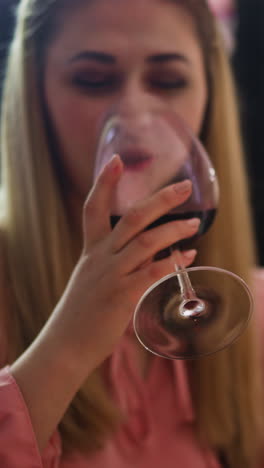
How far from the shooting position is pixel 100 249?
1.30 feet

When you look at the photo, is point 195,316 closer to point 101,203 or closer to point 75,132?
point 101,203

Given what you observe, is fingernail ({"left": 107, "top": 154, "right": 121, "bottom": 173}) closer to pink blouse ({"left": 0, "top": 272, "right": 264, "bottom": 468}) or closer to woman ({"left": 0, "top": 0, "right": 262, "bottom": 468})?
woman ({"left": 0, "top": 0, "right": 262, "bottom": 468})

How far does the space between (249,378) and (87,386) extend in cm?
26

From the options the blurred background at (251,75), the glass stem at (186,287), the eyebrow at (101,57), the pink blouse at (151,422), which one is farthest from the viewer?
the blurred background at (251,75)

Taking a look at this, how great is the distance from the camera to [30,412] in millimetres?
391

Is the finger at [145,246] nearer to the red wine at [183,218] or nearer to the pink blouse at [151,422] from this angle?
the red wine at [183,218]

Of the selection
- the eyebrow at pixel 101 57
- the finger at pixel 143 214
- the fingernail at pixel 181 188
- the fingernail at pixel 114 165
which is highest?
the eyebrow at pixel 101 57

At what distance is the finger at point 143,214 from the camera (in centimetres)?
38

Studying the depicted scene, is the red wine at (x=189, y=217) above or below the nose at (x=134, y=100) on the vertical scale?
below

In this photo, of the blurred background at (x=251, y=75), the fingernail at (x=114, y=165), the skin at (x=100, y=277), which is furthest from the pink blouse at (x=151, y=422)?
the blurred background at (x=251, y=75)

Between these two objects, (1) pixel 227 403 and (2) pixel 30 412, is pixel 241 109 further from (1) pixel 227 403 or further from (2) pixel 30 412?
(2) pixel 30 412

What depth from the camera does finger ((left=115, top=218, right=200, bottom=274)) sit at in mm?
385

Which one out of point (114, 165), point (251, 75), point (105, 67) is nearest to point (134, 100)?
point (105, 67)

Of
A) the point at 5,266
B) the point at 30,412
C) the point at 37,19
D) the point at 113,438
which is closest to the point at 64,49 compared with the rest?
the point at 37,19
